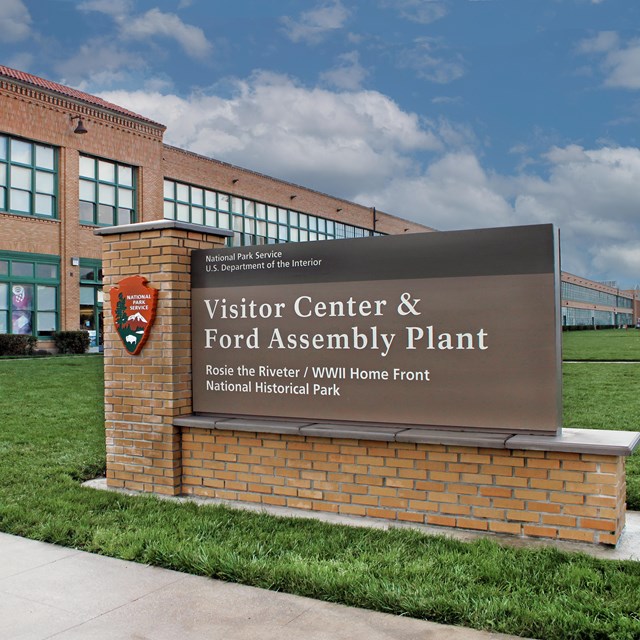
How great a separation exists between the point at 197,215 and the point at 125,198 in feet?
19.5

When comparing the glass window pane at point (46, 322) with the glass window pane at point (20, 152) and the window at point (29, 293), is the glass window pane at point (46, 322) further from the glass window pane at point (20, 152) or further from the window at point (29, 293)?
the glass window pane at point (20, 152)

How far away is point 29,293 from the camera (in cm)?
3023

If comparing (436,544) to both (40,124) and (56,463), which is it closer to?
(56,463)

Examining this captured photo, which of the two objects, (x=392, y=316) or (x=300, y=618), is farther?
(x=392, y=316)

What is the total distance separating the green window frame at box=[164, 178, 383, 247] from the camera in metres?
38.5

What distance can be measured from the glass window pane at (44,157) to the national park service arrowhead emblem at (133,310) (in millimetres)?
26568

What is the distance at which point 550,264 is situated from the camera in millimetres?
5168

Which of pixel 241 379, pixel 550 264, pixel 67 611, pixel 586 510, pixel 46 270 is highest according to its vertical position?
pixel 46 270

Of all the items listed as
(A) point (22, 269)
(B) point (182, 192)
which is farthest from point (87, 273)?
(B) point (182, 192)

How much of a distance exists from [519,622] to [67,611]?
2.41m

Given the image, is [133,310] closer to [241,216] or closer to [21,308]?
[21,308]

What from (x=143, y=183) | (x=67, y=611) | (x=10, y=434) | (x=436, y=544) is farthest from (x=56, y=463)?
(x=143, y=183)

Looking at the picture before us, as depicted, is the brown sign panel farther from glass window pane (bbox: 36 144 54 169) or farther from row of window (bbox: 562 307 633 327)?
row of window (bbox: 562 307 633 327)

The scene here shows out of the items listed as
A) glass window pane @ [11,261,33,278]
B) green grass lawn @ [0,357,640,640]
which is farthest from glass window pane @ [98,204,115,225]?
green grass lawn @ [0,357,640,640]
